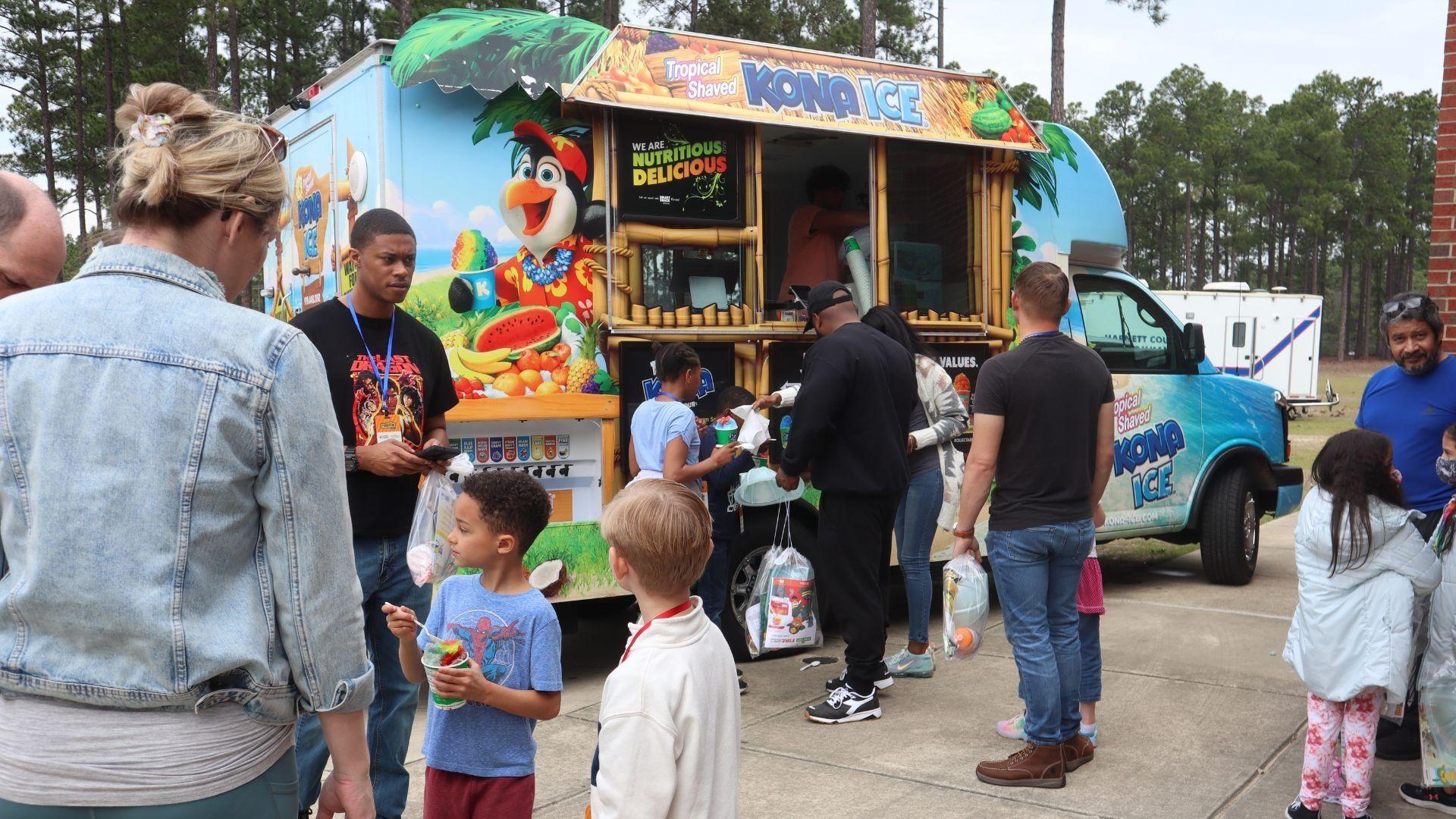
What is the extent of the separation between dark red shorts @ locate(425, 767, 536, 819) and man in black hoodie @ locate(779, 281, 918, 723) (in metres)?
2.41

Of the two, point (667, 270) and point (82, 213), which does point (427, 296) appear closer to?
point (667, 270)

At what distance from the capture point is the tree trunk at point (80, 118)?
26.8 metres

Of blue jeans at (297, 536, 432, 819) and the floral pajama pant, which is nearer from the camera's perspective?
blue jeans at (297, 536, 432, 819)

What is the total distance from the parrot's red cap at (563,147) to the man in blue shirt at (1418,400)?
3407mm

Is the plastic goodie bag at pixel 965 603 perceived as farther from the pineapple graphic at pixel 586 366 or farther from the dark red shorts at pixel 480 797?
the dark red shorts at pixel 480 797

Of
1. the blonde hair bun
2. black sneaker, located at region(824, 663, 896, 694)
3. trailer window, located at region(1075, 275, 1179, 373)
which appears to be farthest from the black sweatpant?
the blonde hair bun

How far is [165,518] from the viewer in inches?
59.7

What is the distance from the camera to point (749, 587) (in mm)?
6004

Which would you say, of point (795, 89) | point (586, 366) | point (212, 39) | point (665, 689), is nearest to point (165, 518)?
point (665, 689)

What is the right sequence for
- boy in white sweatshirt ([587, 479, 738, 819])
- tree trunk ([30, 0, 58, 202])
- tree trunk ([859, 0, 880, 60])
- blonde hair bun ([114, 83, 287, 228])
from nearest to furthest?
blonde hair bun ([114, 83, 287, 228]), boy in white sweatshirt ([587, 479, 738, 819]), tree trunk ([859, 0, 880, 60]), tree trunk ([30, 0, 58, 202])

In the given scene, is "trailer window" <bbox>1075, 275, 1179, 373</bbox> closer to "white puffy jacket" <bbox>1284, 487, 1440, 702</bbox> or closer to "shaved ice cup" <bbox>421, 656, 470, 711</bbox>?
"white puffy jacket" <bbox>1284, 487, 1440, 702</bbox>

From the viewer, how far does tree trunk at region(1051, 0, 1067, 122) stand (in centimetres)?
2214

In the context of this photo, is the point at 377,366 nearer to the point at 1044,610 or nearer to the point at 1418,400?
the point at 1044,610

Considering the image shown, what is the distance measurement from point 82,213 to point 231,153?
3288 centimetres
